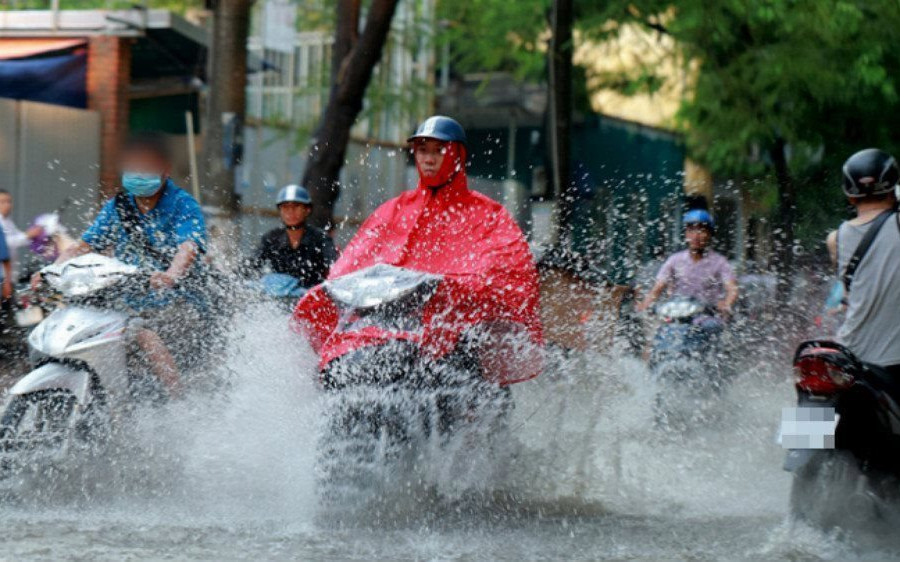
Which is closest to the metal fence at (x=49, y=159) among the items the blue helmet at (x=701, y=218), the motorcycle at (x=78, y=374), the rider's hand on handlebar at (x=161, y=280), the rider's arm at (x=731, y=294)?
the blue helmet at (x=701, y=218)

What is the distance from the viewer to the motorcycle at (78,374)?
6.38 m

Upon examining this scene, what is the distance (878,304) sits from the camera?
6.09 meters

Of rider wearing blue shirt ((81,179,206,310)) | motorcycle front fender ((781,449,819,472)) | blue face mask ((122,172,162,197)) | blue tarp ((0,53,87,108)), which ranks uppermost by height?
blue tarp ((0,53,87,108))

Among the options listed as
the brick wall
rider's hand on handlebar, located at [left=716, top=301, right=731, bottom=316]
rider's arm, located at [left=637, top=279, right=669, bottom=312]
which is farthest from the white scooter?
the brick wall

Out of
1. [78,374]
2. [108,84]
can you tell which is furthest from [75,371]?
[108,84]

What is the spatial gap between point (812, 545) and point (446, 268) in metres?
1.97

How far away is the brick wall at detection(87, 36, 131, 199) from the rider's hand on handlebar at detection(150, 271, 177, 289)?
11.9m

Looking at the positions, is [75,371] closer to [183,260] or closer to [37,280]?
[37,280]

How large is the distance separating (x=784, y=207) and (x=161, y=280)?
15.3 metres

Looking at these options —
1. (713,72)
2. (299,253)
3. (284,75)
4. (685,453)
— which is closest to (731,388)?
(685,453)

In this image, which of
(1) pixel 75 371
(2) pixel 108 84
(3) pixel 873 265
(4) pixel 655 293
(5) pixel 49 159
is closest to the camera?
(3) pixel 873 265

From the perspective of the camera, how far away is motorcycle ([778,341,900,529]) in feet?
18.7

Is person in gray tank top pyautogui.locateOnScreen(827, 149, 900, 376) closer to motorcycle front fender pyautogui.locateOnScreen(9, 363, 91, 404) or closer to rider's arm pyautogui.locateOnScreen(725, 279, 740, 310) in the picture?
motorcycle front fender pyautogui.locateOnScreen(9, 363, 91, 404)

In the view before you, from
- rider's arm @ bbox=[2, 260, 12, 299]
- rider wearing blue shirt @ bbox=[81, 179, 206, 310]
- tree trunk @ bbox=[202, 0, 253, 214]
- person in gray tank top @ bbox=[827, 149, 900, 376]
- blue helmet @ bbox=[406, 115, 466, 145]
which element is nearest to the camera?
person in gray tank top @ bbox=[827, 149, 900, 376]
